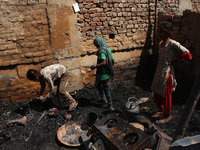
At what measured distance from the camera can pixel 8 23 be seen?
3.96 meters

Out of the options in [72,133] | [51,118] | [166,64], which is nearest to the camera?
[166,64]

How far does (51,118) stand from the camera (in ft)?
12.8

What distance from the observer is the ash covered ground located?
3264mm

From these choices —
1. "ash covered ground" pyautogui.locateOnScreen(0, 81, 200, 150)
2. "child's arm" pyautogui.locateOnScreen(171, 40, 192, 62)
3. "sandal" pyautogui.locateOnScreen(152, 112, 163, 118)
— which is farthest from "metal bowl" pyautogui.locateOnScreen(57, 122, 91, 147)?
"child's arm" pyautogui.locateOnScreen(171, 40, 192, 62)

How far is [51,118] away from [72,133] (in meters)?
0.77

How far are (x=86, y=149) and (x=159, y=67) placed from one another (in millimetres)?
2187

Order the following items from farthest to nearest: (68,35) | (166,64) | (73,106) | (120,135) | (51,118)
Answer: (68,35), (73,106), (51,118), (166,64), (120,135)

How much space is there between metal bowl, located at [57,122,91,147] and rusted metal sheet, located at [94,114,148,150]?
0.42m

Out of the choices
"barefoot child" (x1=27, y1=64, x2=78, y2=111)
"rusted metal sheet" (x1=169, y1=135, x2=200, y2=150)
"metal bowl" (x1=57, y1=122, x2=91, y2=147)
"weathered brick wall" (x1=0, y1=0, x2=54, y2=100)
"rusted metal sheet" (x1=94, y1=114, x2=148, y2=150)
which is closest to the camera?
"rusted metal sheet" (x1=169, y1=135, x2=200, y2=150)

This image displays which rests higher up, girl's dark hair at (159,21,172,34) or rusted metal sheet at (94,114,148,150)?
girl's dark hair at (159,21,172,34)

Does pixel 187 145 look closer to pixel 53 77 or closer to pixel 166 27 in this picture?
pixel 166 27

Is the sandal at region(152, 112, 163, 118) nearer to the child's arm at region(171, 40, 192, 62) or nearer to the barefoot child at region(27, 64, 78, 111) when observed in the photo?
the child's arm at region(171, 40, 192, 62)

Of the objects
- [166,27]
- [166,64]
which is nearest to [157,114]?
[166,64]

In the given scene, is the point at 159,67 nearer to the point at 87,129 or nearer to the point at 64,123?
the point at 87,129
